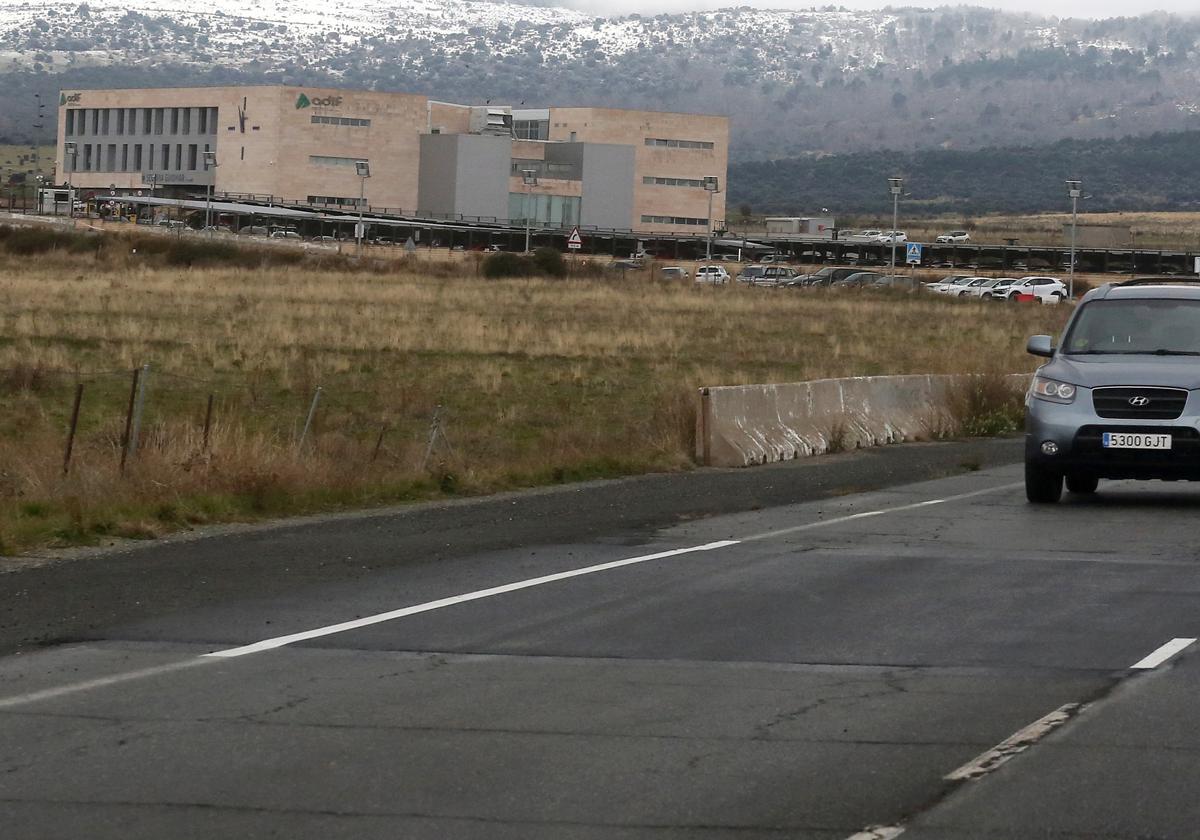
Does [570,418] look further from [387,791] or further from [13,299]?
[13,299]

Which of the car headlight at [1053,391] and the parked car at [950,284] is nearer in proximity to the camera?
the car headlight at [1053,391]

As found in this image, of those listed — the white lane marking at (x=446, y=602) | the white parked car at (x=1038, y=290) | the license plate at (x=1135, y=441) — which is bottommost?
the white lane marking at (x=446, y=602)

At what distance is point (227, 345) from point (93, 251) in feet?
160

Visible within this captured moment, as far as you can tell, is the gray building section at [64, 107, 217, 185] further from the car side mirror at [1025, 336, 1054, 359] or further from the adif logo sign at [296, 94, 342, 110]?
the car side mirror at [1025, 336, 1054, 359]

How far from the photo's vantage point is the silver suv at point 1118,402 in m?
16.6

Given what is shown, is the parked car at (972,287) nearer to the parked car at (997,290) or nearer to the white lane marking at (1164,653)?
the parked car at (997,290)

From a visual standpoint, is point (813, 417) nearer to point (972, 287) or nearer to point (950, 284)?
point (972, 287)

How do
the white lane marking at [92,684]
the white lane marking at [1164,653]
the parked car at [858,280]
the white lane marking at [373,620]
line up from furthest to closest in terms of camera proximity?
the parked car at [858,280] → the white lane marking at [1164,653] → the white lane marking at [373,620] → the white lane marking at [92,684]

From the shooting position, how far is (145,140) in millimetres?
151125

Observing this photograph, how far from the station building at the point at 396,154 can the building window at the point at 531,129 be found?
1.22 metres

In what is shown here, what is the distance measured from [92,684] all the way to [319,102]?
13689 cm

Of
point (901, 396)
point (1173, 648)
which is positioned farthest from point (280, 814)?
point (901, 396)

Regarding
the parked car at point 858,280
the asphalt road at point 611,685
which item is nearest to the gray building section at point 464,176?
the parked car at point 858,280

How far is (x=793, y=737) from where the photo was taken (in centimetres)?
779
